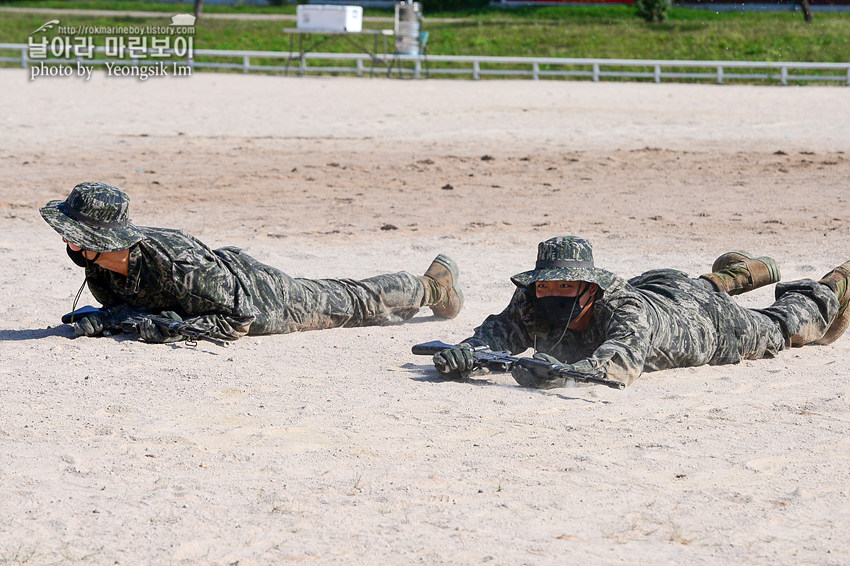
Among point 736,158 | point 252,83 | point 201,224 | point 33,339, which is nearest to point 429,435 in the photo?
point 33,339

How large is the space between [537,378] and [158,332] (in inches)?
97.9

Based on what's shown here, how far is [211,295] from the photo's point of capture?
24.1 feet

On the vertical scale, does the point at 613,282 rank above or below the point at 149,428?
above

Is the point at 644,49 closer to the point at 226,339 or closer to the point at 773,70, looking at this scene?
the point at 773,70

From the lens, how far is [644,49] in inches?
1442

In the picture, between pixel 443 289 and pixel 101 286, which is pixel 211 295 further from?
pixel 443 289

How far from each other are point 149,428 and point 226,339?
1.75 metres

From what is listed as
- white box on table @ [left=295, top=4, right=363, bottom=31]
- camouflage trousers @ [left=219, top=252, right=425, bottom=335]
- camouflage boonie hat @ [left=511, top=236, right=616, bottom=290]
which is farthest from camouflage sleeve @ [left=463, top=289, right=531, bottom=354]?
white box on table @ [left=295, top=4, right=363, bottom=31]

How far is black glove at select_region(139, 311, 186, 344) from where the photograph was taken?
7379 mm

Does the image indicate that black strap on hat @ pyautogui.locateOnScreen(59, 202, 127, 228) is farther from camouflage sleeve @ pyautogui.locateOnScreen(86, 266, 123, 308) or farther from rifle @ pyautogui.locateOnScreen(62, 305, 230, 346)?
rifle @ pyautogui.locateOnScreen(62, 305, 230, 346)

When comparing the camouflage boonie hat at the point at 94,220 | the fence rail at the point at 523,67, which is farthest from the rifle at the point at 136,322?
the fence rail at the point at 523,67

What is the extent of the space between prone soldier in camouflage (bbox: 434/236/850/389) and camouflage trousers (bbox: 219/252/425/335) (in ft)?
4.63

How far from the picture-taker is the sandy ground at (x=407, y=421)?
15.1 feet

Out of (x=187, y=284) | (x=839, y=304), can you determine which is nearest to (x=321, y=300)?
(x=187, y=284)
